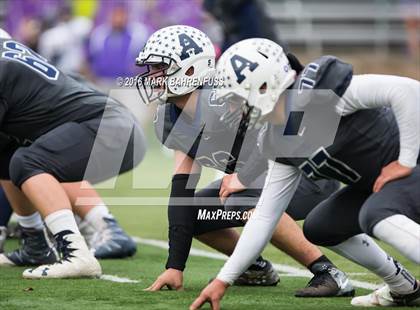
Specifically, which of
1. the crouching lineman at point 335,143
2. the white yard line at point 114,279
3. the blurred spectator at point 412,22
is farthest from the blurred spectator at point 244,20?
the blurred spectator at point 412,22

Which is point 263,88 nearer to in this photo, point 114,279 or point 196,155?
point 196,155

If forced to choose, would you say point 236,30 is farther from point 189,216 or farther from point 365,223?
point 365,223

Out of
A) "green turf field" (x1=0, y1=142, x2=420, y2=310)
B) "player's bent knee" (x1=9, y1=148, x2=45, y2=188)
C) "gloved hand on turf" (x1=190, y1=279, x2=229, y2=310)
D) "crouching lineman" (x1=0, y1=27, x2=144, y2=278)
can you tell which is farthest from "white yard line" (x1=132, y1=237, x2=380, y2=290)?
"player's bent knee" (x1=9, y1=148, x2=45, y2=188)

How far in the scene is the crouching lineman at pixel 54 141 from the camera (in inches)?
201

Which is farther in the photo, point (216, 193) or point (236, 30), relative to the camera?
point (236, 30)

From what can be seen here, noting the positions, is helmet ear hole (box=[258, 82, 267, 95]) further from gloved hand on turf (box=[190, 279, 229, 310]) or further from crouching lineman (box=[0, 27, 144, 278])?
crouching lineman (box=[0, 27, 144, 278])

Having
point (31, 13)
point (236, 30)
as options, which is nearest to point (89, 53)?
point (31, 13)

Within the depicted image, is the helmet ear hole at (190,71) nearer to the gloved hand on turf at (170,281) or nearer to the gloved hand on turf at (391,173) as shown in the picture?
the gloved hand on turf at (170,281)

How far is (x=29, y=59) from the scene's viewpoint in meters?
5.41

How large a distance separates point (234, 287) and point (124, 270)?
2.54 feet

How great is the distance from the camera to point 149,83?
4793 millimetres

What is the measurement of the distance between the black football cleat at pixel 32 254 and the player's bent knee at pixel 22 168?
0.63 meters

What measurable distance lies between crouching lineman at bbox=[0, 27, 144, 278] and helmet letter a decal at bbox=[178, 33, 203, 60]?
2.91ft

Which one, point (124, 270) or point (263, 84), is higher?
point (263, 84)
